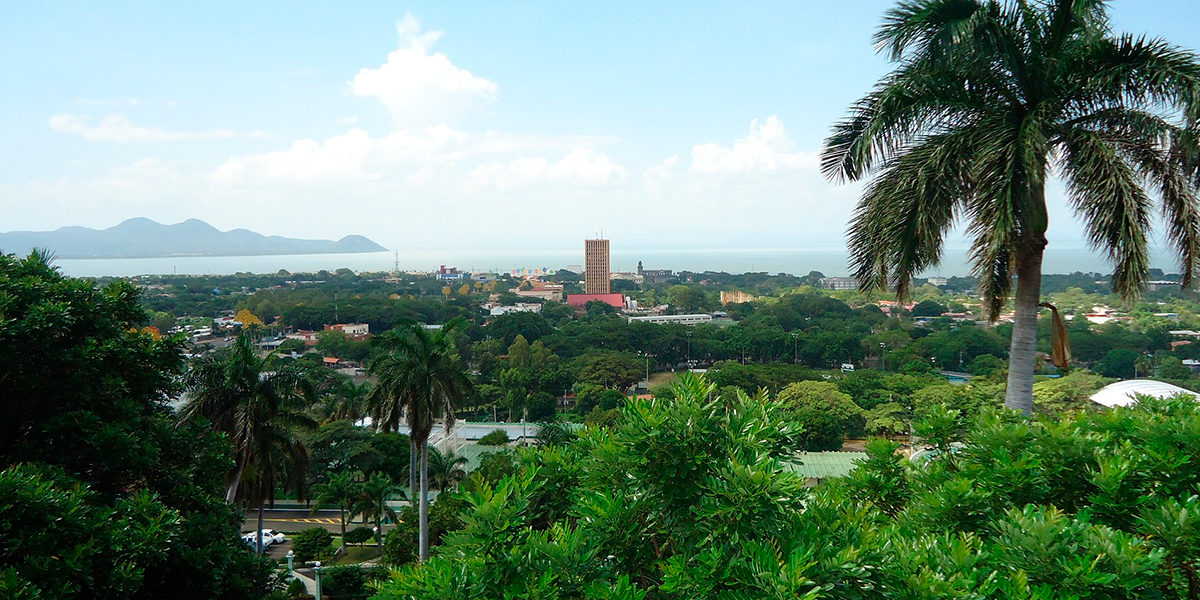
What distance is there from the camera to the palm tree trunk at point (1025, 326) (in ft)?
14.9

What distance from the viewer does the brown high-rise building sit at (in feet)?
351

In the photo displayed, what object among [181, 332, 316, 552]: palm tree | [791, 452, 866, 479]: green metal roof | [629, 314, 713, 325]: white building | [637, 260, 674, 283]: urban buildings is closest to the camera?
[181, 332, 316, 552]: palm tree

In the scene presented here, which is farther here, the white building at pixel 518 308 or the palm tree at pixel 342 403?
the white building at pixel 518 308

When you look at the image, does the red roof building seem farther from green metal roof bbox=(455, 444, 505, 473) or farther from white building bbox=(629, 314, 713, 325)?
green metal roof bbox=(455, 444, 505, 473)

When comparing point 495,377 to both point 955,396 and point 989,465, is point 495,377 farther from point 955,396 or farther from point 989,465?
point 989,465

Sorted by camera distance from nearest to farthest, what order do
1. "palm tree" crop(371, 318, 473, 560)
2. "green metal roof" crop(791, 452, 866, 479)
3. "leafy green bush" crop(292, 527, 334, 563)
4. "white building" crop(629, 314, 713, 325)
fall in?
"palm tree" crop(371, 318, 473, 560) < "leafy green bush" crop(292, 527, 334, 563) < "green metal roof" crop(791, 452, 866, 479) < "white building" crop(629, 314, 713, 325)

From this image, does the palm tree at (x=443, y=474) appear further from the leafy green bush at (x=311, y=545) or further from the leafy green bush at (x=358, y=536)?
the leafy green bush at (x=311, y=545)

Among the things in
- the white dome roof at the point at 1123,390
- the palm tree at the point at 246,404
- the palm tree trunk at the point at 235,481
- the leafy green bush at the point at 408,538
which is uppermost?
the palm tree at the point at 246,404

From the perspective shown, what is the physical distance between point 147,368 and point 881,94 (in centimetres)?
636

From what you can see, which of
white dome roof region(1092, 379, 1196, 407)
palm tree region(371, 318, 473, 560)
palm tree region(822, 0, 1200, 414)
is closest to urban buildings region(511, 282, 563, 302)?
white dome roof region(1092, 379, 1196, 407)

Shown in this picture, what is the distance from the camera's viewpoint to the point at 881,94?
190 inches

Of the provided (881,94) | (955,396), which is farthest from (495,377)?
(881,94)

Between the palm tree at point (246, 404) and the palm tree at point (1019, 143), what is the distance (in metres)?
9.23

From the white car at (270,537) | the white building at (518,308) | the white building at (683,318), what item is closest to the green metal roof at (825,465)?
the white car at (270,537)
